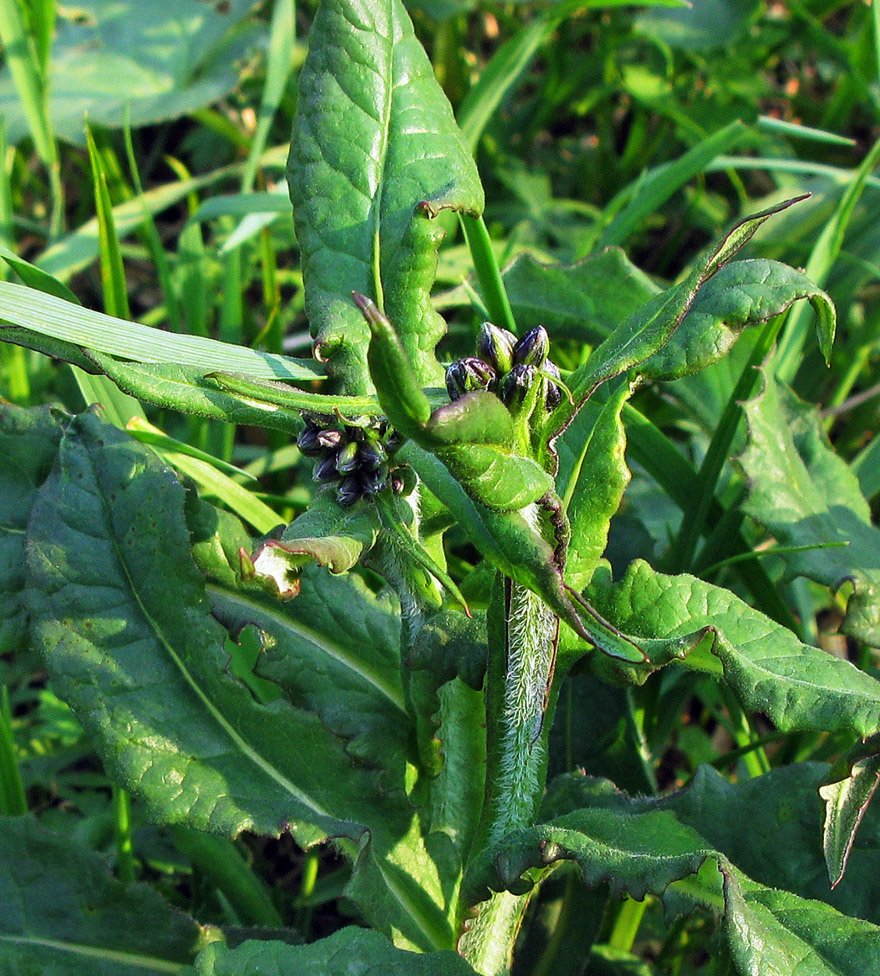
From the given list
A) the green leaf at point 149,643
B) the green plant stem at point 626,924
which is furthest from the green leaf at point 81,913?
the green plant stem at point 626,924

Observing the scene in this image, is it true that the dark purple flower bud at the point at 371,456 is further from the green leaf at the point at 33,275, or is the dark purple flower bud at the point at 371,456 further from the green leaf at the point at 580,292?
the green leaf at the point at 580,292

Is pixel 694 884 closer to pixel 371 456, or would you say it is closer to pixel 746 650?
pixel 746 650

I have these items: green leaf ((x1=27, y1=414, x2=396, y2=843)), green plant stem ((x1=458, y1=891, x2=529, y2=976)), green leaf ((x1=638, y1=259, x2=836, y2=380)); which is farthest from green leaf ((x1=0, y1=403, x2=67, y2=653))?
green leaf ((x1=638, y1=259, x2=836, y2=380))

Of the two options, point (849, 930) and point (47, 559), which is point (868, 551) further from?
point (47, 559)

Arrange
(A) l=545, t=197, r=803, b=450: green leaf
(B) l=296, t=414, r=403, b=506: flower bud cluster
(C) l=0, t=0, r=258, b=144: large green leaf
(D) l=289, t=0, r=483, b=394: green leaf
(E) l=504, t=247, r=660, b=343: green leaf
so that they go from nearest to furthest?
1. (A) l=545, t=197, r=803, b=450: green leaf
2. (B) l=296, t=414, r=403, b=506: flower bud cluster
3. (D) l=289, t=0, r=483, b=394: green leaf
4. (E) l=504, t=247, r=660, b=343: green leaf
5. (C) l=0, t=0, r=258, b=144: large green leaf

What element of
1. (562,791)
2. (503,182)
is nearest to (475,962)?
(562,791)

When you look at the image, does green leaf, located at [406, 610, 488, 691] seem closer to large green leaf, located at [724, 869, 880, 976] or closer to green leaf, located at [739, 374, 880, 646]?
large green leaf, located at [724, 869, 880, 976]
